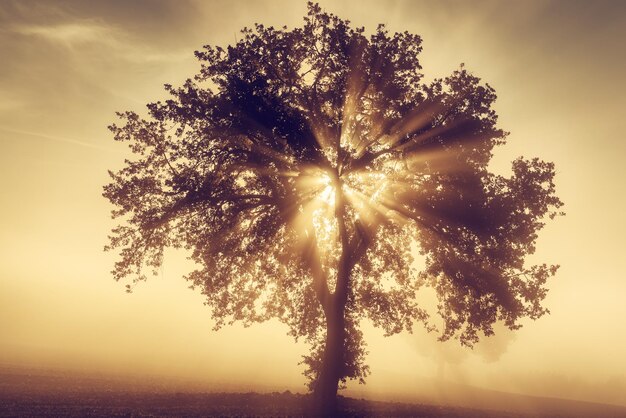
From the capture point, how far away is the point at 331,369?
2028 cm

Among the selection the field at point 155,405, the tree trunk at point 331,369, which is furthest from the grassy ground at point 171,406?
the tree trunk at point 331,369

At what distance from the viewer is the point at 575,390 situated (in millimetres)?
102375

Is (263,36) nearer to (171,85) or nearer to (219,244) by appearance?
(171,85)

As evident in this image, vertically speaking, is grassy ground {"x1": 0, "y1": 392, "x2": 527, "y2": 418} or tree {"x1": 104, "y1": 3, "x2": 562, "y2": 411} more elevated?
tree {"x1": 104, "y1": 3, "x2": 562, "y2": 411}

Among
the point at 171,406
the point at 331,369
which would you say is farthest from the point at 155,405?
the point at 331,369

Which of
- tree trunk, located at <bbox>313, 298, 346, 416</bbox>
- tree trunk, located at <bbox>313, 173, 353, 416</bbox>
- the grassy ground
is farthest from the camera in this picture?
tree trunk, located at <bbox>313, 173, 353, 416</bbox>

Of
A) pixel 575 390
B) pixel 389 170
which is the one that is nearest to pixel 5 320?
pixel 389 170

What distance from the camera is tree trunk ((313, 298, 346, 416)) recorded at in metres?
19.7

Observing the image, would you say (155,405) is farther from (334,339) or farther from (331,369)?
(334,339)

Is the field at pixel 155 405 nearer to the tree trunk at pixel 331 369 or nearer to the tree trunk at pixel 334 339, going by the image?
the tree trunk at pixel 331 369

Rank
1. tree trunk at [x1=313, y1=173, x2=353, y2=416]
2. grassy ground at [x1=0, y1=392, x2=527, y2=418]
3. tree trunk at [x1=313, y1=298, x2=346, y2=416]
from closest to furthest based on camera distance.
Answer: grassy ground at [x1=0, y1=392, x2=527, y2=418], tree trunk at [x1=313, y1=298, x2=346, y2=416], tree trunk at [x1=313, y1=173, x2=353, y2=416]

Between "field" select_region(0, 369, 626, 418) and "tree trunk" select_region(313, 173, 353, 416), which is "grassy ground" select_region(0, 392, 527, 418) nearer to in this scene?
"field" select_region(0, 369, 626, 418)

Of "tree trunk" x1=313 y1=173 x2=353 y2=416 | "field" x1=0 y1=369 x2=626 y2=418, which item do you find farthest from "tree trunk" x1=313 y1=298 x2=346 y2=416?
"field" x1=0 y1=369 x2=626 y2=418

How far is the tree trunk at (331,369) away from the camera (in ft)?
64.7
